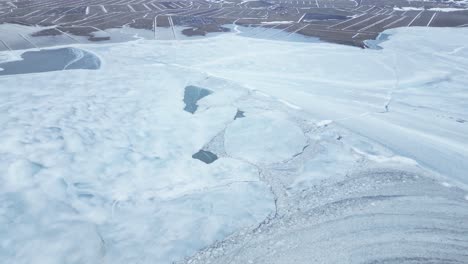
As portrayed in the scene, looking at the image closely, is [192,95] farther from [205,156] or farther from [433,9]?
[433,9]

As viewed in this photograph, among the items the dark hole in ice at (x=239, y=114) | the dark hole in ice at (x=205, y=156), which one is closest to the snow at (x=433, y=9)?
the dark hole in ice at (x=239, y=114)

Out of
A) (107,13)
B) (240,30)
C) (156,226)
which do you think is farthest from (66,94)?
(107,13)

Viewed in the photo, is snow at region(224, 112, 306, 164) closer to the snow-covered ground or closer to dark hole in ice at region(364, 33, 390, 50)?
the snow-covered ground

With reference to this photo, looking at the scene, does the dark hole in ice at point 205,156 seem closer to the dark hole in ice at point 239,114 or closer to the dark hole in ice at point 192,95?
the dark hole in ice at point 239,114

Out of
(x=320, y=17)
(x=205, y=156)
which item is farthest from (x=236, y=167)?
(x=320, y=17)

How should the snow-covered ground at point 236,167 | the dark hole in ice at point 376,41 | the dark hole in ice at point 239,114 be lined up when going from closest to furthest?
the snow-covered ground at point 236,167
the dark hole in ice at point 239,114
the dark hole in ice at point 376,41

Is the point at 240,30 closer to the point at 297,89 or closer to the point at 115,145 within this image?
the point at 297,89
